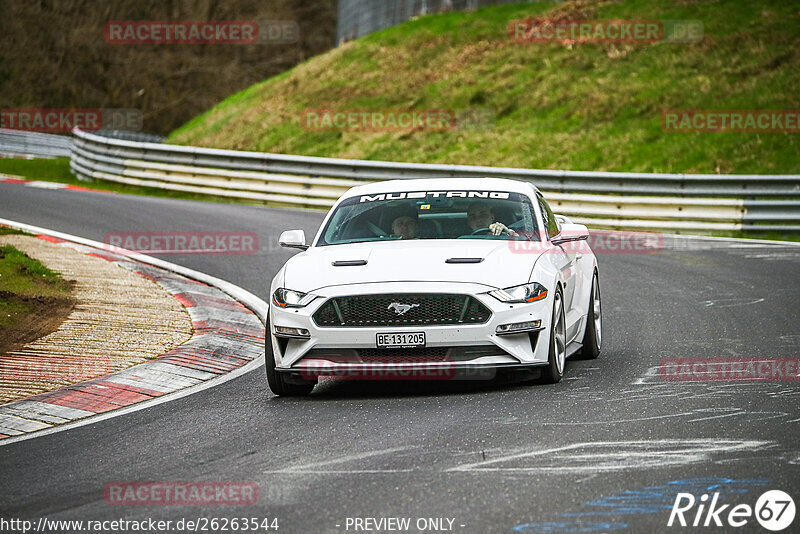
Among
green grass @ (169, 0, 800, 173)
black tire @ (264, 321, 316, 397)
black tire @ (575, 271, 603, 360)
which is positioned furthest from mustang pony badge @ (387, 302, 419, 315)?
green grass @ (169, 0, 800, 173)

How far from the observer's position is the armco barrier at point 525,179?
63.2 ft

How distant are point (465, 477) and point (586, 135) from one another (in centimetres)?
2226

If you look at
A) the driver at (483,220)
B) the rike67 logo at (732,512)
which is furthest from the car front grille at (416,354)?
the rike67 logo at (732,512)

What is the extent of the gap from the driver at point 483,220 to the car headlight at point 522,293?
1012 millimetres

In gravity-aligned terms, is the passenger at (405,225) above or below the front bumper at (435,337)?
above

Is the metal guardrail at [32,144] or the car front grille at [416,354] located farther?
the metal guardrail at [32,144]

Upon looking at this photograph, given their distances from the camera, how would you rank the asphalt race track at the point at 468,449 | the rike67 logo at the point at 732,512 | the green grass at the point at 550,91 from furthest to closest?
the green grass at the point at 550,91
the asphalt race track at the point at 468,449
the rike67 logo at the point at 732,512

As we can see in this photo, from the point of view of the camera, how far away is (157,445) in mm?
6848

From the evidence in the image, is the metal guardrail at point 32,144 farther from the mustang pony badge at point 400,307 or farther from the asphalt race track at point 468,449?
the mustang pony badge at point 400,307

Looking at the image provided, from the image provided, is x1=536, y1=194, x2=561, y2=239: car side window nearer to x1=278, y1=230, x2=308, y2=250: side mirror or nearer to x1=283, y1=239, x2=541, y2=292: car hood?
x1=283, y1=239, x2=541, y2=292: car hood

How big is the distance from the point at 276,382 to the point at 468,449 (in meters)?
2.26

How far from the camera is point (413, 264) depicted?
821cm

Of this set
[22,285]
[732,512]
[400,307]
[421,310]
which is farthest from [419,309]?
[22,285]

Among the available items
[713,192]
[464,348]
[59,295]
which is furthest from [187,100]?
[464,348]
